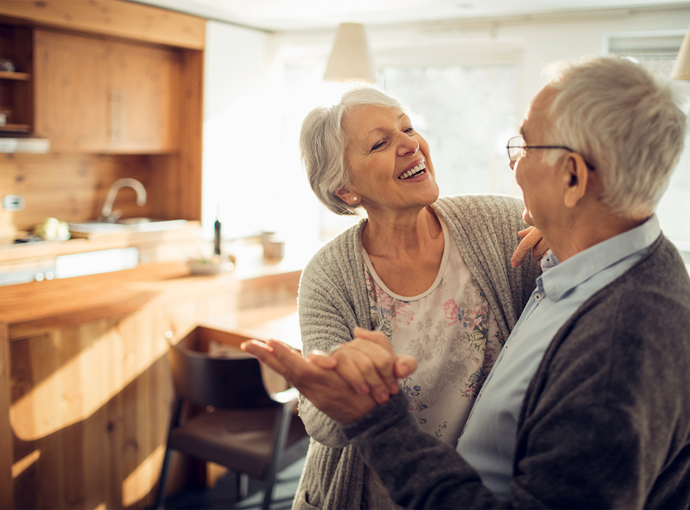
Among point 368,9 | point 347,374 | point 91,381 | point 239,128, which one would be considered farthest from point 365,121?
point 239,128

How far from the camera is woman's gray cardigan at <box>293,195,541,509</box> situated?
1208 mm

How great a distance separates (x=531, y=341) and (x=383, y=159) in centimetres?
57

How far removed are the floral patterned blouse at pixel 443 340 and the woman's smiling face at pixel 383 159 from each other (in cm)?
19

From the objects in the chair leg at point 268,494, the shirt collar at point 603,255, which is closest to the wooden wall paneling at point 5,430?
the chair leg at point 268,494

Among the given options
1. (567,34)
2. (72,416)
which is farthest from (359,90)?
(567,34)

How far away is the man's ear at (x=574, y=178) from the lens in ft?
2.72

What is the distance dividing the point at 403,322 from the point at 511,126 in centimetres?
399

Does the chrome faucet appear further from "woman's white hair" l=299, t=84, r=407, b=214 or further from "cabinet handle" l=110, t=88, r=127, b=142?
"woman's white hair" l=299, t=84, r=407, b=214

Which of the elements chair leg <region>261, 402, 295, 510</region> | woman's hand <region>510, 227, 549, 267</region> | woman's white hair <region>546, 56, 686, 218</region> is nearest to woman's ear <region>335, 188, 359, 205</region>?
woman's hand <region>510, 227, 549, 267</region>

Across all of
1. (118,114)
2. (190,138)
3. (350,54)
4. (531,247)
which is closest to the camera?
(531,247)

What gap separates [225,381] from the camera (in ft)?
7.36

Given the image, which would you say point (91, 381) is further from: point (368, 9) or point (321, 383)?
point (368, 9)

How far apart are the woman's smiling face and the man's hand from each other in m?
0.57

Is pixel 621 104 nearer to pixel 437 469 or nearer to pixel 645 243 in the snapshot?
pixel 645 243
